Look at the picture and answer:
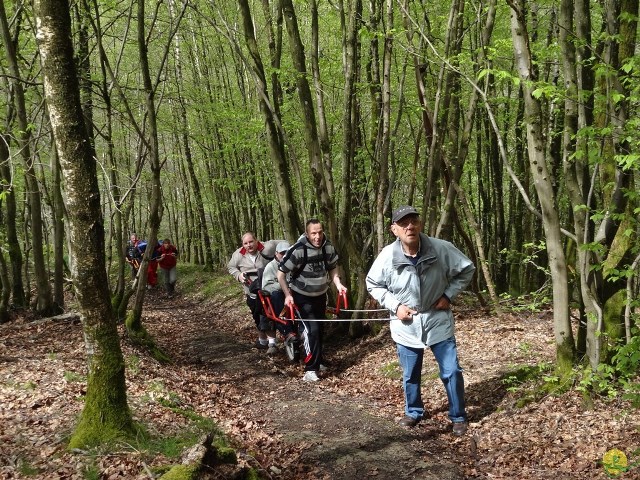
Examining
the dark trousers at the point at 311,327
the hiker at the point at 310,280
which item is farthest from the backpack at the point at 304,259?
the dark trousers at the point at 311,327

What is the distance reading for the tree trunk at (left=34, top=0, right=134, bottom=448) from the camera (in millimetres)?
3512

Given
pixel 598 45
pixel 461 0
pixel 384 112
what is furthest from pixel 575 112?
pixel 461 0

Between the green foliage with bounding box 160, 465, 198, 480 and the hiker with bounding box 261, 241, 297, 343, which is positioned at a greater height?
the hiker with bounding box 261, 241, 297, 343

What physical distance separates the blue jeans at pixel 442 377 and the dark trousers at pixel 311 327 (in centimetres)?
237

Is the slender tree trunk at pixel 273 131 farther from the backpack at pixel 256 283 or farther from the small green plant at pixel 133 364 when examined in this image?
the small green plant at pixel 133 364

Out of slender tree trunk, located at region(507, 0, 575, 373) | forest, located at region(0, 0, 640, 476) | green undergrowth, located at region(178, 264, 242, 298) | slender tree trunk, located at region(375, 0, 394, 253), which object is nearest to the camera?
forest, located at region(0, 0, 640, 476)

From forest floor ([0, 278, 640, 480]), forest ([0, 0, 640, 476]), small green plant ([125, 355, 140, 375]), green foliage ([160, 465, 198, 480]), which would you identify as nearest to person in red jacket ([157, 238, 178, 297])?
forest ([0, 0, 640, 476])

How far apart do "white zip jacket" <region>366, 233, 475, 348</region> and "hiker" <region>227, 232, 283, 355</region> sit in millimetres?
4351

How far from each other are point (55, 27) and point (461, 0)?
688 centimetres

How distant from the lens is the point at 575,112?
5.01 metres

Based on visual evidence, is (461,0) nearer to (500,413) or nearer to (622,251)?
(622,251)

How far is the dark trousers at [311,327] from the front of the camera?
293 inches

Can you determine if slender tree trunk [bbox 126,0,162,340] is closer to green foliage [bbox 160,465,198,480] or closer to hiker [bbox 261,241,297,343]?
hiker [bbox 261,241,297,343]

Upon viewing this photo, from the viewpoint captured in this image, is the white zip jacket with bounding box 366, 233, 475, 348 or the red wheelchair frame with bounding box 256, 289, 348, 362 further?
the red wheelchair frame with bounding box 256, 289, 348, 362
